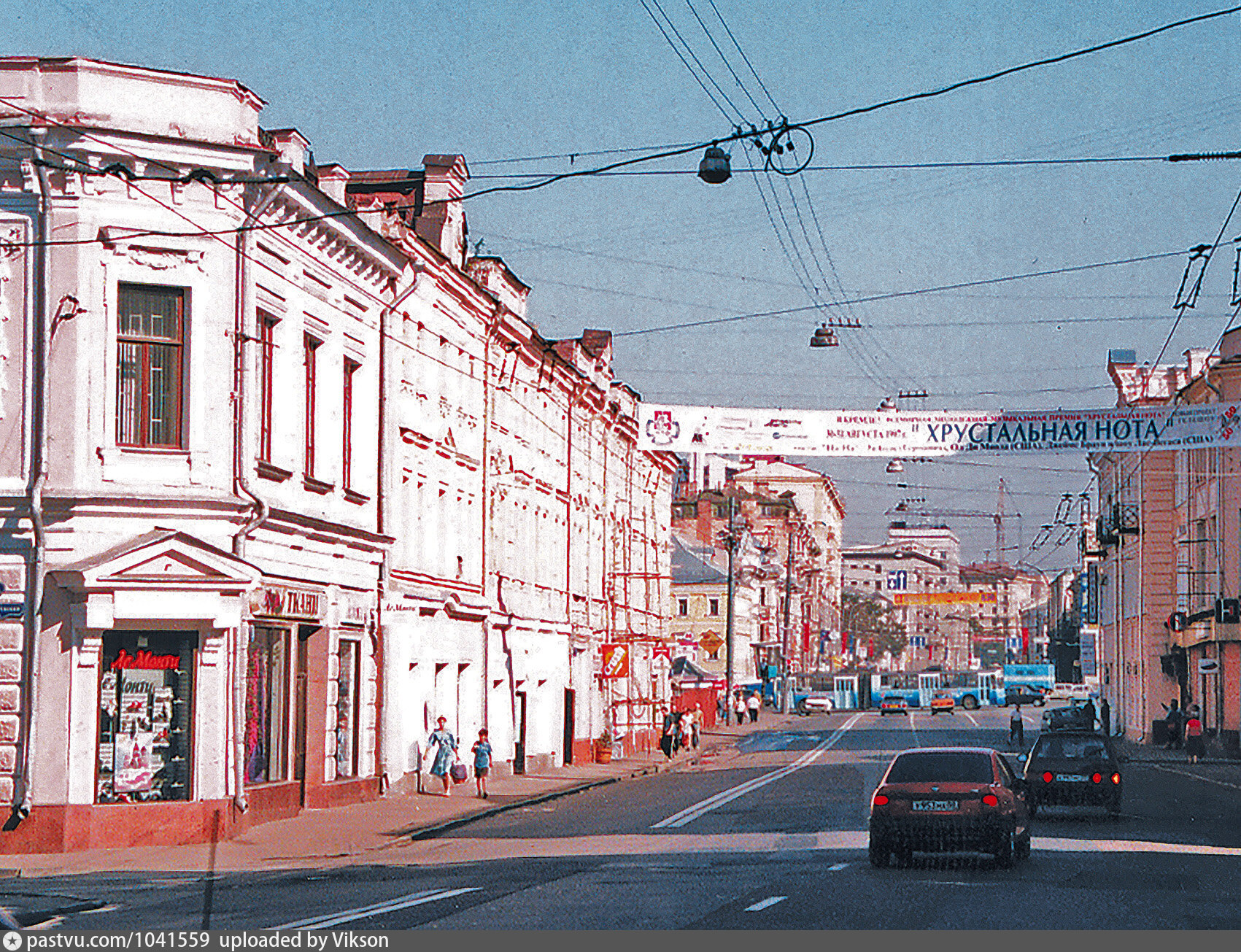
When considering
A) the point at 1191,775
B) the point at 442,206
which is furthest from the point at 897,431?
the point at 1191,775

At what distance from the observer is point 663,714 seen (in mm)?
62594

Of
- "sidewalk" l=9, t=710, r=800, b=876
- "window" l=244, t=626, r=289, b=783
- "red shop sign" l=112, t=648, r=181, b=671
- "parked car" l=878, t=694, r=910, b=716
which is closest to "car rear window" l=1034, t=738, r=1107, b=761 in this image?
"sidewalk" l=9, t=710, r=800, b=876

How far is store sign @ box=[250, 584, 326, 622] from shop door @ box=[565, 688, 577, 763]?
21366mm

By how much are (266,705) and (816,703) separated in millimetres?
84393

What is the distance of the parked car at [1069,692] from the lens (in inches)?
4259

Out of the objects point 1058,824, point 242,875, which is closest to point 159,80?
point 242,875

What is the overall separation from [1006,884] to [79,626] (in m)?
13.5

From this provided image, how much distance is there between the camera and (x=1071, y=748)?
3064cm

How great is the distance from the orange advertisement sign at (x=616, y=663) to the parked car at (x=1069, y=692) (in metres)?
61.6

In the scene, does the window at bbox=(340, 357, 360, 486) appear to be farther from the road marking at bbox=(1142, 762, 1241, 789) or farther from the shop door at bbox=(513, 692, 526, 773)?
the road marking at bbox=(1142, 762, 1241, 789)

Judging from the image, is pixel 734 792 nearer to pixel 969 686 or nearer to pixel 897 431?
pixel 897 431

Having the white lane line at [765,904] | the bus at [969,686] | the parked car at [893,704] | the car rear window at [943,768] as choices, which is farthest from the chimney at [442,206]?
the bus at [969,686]

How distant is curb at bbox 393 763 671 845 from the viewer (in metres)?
27.8

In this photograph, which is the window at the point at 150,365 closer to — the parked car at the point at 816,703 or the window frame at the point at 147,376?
the window frame at the point at 147,376
